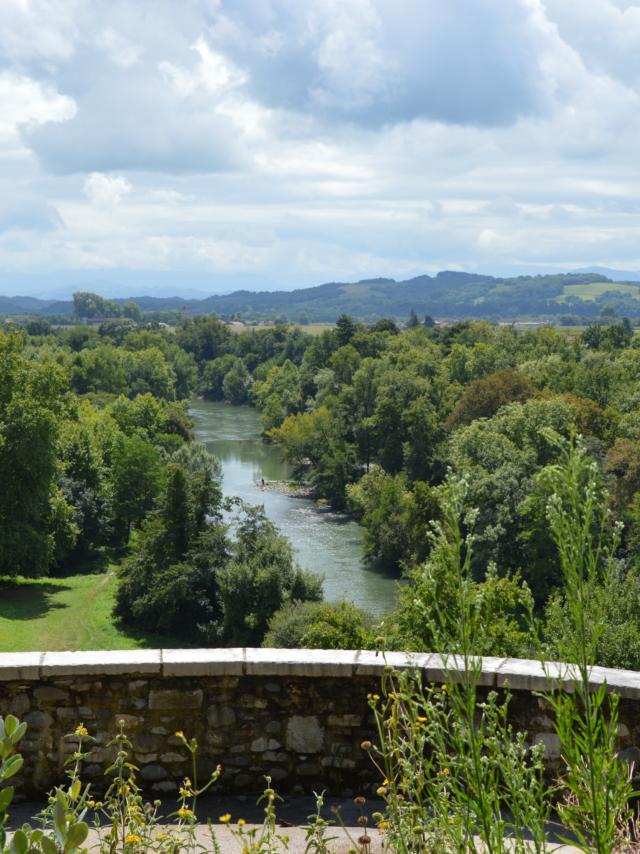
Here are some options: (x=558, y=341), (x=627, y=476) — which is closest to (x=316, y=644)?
(x=627, y=476)

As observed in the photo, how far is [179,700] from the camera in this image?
263 inches

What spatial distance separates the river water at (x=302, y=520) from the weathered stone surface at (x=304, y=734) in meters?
28.4

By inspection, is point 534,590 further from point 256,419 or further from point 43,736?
point 256,419

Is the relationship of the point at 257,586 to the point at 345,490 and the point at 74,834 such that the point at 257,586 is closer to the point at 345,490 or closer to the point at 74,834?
the point at 345,490

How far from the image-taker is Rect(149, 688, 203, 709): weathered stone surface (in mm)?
6668

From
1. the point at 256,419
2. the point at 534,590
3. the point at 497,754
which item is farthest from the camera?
the point at 256,419

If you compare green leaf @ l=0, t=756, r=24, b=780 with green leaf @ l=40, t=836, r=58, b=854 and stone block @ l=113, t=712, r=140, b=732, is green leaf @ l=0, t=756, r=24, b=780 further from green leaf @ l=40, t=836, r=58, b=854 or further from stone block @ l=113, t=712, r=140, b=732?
stone block @ l=113, t=712, r=140, b=732

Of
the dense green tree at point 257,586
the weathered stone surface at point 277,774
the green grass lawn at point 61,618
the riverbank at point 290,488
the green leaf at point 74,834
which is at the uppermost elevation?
the green leaf at point 74,834

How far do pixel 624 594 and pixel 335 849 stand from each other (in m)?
18.4

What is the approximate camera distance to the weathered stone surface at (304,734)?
6.70 meters

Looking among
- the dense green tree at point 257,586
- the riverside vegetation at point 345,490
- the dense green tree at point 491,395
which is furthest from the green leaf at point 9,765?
the dense green tree at point 491,395

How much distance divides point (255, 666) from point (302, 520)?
44.6m

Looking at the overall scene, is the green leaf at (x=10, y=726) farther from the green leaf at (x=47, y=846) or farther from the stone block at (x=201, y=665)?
the stone block at (x=201, y=665)

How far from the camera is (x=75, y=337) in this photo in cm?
12306
